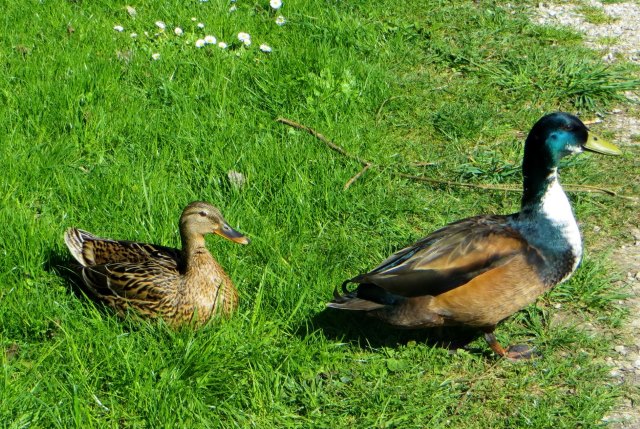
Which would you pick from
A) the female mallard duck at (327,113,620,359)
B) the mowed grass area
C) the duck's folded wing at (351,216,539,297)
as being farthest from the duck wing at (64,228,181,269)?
the duck's folded wing at (351,216,539,297)

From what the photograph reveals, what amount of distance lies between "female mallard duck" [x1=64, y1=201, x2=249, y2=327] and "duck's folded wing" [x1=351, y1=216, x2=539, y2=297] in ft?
2.30

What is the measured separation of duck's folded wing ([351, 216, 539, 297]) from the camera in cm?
418

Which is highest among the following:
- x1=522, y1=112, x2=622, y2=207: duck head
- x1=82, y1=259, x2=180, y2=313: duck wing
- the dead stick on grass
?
x1=522, y1=112, x2=622, y2=207: duck head

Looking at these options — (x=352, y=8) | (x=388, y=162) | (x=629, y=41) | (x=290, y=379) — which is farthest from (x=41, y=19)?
(x=629, y=41)

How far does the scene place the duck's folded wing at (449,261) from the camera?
13.7ft

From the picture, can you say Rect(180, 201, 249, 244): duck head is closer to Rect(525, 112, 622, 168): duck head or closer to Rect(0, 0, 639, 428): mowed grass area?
Rect(0, 0, 639, 428): mowed grass area

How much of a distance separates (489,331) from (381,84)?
2.66 m

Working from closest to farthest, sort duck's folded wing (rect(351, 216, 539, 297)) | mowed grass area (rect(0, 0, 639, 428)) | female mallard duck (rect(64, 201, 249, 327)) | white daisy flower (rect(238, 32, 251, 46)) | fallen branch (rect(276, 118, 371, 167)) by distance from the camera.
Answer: mowed grass area (rect(0, 0, 639, 428)) → duck's folded wing (rect(351, 216, 539, 297)) → female mallard duck (rect(64, 201, 249, 327)) → fallen branch (rect(276, 118, 371, 167)) → white daisy flower (rect(238, 32, 251, 46))

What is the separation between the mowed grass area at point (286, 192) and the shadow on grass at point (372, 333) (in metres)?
0.02

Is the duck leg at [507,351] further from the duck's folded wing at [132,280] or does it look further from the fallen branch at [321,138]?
the fallen branch at [321,138]

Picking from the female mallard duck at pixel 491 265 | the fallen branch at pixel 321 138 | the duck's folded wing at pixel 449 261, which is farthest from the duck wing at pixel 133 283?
the fallen branch at pixel 321 138

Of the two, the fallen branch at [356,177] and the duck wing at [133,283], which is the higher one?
the fallen branch at [356,177]

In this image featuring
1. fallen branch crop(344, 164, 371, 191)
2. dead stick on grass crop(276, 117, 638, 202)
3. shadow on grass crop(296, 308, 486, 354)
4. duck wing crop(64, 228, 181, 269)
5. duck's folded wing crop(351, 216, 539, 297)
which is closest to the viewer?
duck's folded wing crop(351, 216, 539, 297)

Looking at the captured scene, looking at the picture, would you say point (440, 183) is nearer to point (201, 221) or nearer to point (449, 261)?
point (449, 261)
